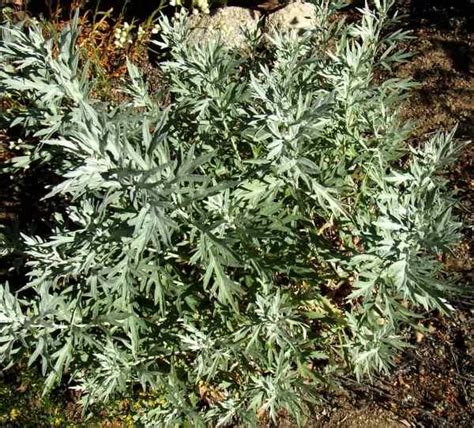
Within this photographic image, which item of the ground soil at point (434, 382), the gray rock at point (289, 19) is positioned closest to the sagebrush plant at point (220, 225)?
the ground soil at point (434, 382)

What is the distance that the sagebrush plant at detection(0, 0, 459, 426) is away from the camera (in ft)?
8.09

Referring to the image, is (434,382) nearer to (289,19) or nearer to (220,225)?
(220,225)

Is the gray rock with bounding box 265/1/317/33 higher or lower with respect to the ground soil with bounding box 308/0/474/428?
higher

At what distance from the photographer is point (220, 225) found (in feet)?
8.48

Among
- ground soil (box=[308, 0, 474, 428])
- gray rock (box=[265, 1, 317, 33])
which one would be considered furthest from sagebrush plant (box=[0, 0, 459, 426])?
gray rock (box=[265, 1, 317, 33])

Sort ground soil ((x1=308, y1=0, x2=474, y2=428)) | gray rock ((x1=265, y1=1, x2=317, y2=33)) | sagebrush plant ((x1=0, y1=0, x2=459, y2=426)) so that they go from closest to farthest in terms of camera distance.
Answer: sagebrush plant ((x1=0, y1=0, x2=459, y2=426)) < ground soil ((x1=308, y1=0, x2=474, y2=428)) < gray rock ((x1=265, y1=1, x2=317, y2=33))

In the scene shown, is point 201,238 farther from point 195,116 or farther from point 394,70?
point 394,70

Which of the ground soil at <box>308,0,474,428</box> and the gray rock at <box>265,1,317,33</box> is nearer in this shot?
the ground soil at <box>308,0,474,428</box>

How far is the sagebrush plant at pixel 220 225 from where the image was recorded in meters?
2.47

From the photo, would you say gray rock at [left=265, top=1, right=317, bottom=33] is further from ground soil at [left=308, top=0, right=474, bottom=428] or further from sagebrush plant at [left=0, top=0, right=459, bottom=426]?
sagebrush plant at [left=0, top=0, right=459, bottom=426]

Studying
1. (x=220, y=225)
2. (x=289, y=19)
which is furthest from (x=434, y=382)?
(x=289, y=19)

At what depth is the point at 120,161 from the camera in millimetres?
2182

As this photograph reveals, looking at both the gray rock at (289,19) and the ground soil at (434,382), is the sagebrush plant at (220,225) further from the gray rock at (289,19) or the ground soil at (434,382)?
the gray rock at (289,19)

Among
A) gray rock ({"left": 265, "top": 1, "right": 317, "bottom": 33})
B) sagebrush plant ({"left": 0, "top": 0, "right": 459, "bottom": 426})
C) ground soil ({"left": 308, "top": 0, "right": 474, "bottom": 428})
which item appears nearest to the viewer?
sagebrush plant ({"left": 0, "top": 0, "right": 459, "bottom": 426})
